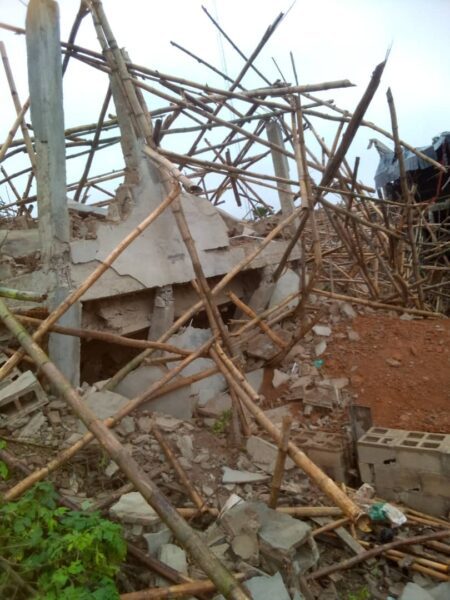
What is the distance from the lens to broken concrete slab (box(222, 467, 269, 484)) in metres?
3.87

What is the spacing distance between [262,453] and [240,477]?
357 millimetres

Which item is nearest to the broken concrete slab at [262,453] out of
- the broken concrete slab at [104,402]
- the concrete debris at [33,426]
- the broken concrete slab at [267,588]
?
the broken concrete slab at [104,402]

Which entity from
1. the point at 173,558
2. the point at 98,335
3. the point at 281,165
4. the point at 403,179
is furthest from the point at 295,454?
the point at 281,165

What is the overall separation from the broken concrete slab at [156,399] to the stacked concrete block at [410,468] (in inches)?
65.5

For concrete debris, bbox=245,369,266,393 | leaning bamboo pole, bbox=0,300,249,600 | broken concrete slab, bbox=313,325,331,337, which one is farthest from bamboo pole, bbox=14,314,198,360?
broken concrete slab, bbox=313,325,331,337

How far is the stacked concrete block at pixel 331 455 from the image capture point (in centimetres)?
418

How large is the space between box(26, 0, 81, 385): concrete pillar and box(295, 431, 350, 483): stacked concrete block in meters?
2.17

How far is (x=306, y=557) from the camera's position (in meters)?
3.10

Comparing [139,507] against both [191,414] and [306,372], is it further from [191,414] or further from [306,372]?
[306,372]

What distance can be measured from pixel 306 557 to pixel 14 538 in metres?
1.64

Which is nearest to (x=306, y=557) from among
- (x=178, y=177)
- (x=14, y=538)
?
(x=14, y=538)

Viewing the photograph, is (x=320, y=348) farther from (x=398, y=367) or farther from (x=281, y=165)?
(x=281, y=165)

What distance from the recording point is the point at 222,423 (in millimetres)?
4844

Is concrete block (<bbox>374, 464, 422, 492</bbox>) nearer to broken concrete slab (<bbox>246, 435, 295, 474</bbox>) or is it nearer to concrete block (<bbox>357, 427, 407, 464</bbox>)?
concrete block (<bbox>357, 427, 407, 464</bbox>)
